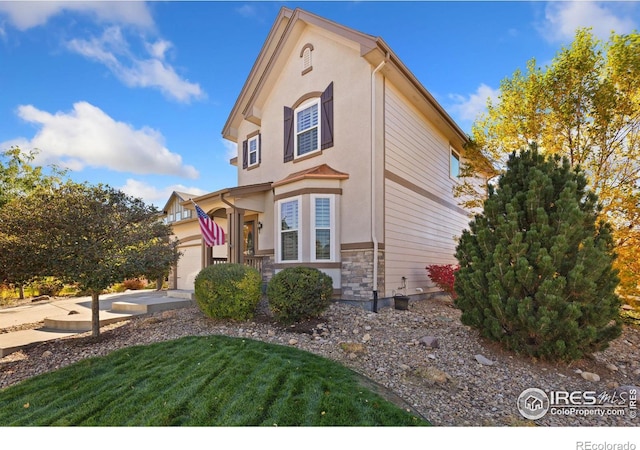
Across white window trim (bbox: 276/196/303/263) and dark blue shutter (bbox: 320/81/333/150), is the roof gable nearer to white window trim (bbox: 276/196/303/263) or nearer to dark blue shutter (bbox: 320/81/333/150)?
dark blue shutter (bbox: 320/81/333/150)

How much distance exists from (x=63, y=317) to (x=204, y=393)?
6717 millimetres

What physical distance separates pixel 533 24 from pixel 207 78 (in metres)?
7.88

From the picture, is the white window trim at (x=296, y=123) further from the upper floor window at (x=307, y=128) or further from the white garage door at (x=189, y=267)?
the white garage door at (x=189, y=267)

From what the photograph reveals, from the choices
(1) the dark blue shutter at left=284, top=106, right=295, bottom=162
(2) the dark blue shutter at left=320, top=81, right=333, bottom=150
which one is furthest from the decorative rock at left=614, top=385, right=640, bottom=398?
(1) the dark blue shutter at left=284, top=106, right=295, bottom=162

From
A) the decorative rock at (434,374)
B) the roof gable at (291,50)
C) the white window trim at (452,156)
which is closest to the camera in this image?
the decorative rock at (434,374)

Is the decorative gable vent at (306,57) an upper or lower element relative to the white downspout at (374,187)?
upper

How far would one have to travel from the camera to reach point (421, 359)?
16.4 feet

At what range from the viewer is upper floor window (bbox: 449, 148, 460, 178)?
13.0 meters

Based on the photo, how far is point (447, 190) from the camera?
1256 centimetres

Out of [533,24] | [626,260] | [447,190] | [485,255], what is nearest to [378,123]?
[533,24]

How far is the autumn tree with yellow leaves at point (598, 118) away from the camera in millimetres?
7453

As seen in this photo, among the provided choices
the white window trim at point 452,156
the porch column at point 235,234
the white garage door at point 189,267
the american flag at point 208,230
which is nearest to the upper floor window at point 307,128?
the porch column at point 235,234

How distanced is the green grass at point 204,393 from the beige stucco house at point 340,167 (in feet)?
13.1

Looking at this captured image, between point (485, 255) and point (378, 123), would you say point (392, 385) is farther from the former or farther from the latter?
point (378, 123)
